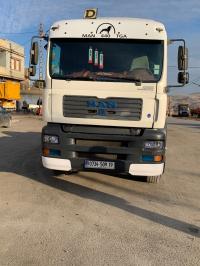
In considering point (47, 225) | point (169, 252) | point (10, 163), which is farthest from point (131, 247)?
point (10, 163)

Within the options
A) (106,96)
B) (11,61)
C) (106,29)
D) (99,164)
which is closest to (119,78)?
(106,96)

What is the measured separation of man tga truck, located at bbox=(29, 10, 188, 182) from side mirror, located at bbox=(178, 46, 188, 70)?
9 cm

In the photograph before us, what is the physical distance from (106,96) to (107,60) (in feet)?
2.46

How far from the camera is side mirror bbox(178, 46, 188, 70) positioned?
26.7 ft

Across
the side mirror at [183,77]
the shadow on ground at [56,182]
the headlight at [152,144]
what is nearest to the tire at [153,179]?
the shadow on ground at [56,182]

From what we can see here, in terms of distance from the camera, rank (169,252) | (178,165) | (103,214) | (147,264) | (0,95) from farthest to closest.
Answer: (0,95)
(178,165)
(103,214)
(169,252)
(147,264)

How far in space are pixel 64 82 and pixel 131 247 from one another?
373 centimetres

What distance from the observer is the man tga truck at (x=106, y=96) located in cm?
764

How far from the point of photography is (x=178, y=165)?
1160 centimetres

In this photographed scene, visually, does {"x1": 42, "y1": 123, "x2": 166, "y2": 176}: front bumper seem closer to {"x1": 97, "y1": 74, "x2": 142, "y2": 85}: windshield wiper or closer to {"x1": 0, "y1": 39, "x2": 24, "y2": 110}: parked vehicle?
{"x1": 97, "y1": 74, "x2": 142, "y2": 85}: windshield wiper

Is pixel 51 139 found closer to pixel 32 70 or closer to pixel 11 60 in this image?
pixel 32 70

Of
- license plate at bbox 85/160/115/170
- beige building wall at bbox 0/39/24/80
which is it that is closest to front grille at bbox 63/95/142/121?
license plate at bbox 85/160/115/170

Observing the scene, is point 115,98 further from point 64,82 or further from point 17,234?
point 17,234

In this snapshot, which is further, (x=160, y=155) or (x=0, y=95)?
(x=0, y=95)
